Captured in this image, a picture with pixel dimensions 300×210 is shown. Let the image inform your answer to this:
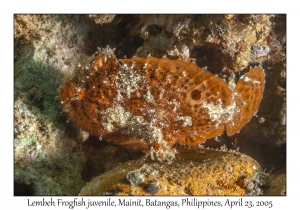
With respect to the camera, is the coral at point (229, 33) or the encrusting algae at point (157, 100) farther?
the coral at point (229, 33)

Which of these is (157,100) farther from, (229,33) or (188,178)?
(229,33)

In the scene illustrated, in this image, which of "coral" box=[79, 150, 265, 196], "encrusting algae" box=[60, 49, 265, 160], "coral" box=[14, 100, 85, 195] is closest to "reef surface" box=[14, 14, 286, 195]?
"coral" box=[14, 100, 85, 195]

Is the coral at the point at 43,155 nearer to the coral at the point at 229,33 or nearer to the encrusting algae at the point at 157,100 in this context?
the encrusting algae at the point at 157,100

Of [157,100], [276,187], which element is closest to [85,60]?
[157,100]

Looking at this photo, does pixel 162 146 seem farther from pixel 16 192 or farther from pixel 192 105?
pixel 16 192

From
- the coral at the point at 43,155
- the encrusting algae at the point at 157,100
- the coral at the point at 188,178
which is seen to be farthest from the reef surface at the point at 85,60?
the coral at the point at 188,178

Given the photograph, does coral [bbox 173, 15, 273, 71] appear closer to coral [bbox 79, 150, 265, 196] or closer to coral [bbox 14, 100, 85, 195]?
coral [bbox 79, 150, 265, 196]

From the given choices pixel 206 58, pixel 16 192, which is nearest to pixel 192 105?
pixel 206 58
